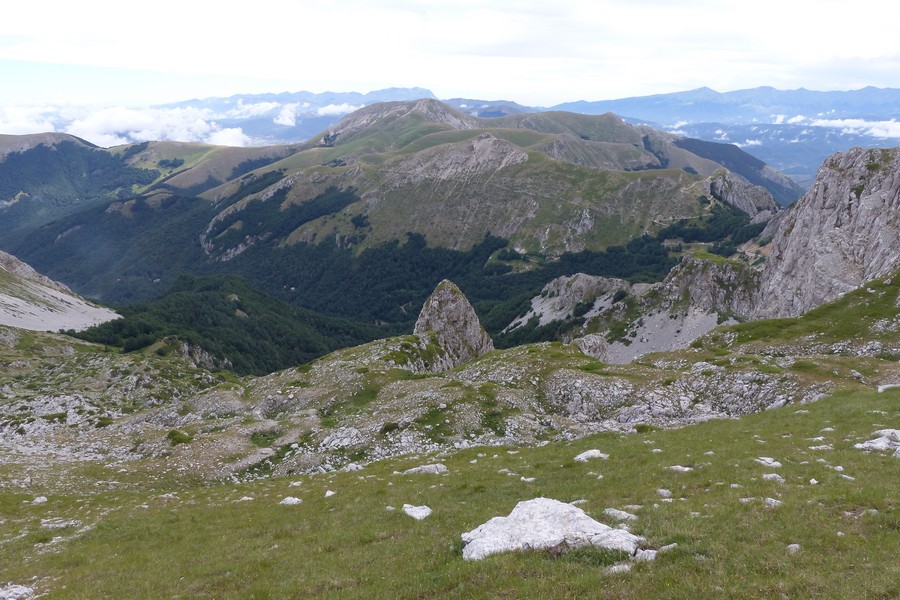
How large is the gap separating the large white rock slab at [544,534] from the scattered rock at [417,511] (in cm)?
580

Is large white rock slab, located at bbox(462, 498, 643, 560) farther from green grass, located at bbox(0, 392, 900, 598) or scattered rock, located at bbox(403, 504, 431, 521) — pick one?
scattered rock, located at bbox(403, 504, 431, 521)

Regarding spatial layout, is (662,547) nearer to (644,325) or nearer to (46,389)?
(46,389)

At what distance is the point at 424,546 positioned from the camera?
63.4 ft

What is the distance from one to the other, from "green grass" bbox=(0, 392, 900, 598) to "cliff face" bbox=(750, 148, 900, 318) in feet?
254

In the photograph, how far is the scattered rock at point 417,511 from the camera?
2383 centimetres

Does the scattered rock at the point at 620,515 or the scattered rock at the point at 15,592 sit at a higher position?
the scattered rock at the point at 620,515

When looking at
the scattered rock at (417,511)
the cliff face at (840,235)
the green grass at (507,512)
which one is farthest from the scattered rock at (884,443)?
the cliff face at (840,235)

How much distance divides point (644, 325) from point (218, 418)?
138 m

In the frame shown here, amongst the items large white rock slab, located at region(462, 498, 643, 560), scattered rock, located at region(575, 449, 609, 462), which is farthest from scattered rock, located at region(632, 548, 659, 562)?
scattered rock, located at region(575, 449, 609, 462)

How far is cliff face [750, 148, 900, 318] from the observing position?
3868 inches

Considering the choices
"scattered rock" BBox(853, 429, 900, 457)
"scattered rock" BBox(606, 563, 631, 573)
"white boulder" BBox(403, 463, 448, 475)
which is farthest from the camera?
"white boulder" BBox(403, 463, 448, 475)

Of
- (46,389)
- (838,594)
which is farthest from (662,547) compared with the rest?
(46,389)

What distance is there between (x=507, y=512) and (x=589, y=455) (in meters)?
10.9

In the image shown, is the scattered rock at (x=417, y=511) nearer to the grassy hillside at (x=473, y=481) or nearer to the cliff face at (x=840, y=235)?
the grassy hillside at (x=473, y=481)
